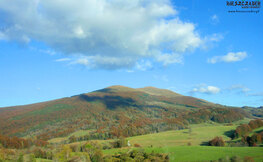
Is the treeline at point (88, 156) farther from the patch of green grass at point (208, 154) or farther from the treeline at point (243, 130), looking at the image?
the treeline at point (243, 130)

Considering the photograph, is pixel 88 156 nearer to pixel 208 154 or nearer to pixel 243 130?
pixel 208 154

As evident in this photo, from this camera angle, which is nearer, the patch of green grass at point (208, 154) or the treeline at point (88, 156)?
the patch of green grass at point (208, 154)

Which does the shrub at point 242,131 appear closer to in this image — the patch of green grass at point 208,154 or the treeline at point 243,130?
the treeline at point 243,130

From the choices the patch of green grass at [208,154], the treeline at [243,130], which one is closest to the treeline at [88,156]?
the patch of green grass at [208,154]

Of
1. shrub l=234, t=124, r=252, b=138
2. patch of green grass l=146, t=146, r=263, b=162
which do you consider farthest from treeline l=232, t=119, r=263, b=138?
patch of green grass l=146, t=146, r=263, b=162

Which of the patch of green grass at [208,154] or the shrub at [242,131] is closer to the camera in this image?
the patch of green grass at [208,154]

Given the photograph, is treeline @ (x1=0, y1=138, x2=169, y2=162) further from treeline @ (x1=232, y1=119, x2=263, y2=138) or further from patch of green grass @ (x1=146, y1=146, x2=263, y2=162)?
Answer: treeline @ (x1=232, y1=119, x2=263, y2=138)

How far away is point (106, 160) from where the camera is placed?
240ft

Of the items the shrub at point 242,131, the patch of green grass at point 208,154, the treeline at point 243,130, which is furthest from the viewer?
the treeline at point 243,130

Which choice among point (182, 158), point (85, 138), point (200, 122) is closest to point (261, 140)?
point (182, 158)

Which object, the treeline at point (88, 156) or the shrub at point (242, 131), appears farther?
the shrub at point (242, 131)

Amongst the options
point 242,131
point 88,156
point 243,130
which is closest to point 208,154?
point 88,156

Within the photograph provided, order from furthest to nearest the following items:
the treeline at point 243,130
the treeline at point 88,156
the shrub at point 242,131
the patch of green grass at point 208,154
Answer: the treeline at point 243,130 → the shrub at point 242,131 → the treeline at point 88,156 → the patch of green grass at point 208,154

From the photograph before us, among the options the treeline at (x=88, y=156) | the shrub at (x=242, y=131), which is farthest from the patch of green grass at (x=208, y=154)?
the shrub at (x=242, y=131)
